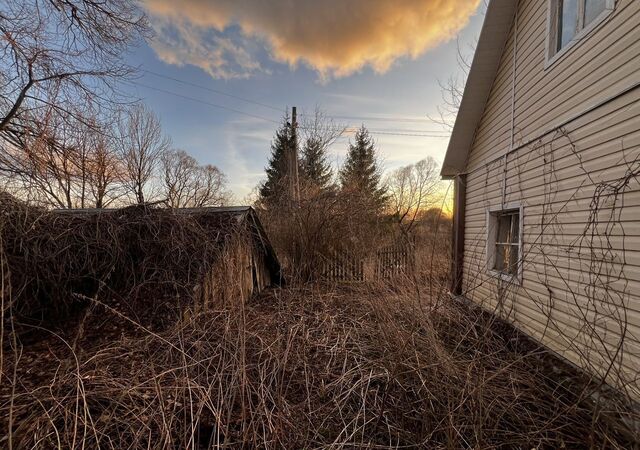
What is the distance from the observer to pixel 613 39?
2.99 m

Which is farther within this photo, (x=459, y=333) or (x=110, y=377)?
(x=459, y=333)

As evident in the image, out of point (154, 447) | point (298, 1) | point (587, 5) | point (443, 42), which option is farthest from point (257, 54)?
point (154, 447)

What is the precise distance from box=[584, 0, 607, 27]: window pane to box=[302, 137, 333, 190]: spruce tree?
550 inches

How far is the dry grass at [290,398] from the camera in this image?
2.12 m

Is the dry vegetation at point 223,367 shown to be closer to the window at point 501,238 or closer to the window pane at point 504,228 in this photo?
the window at point 501,238

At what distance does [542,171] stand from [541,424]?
345cm

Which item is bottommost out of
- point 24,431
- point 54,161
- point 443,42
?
point 24,431

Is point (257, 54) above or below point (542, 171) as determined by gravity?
above

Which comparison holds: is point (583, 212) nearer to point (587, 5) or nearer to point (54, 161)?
point (587, 5)

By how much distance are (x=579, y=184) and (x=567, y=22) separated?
7.79ft

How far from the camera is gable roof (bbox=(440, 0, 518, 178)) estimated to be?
17.2 ft

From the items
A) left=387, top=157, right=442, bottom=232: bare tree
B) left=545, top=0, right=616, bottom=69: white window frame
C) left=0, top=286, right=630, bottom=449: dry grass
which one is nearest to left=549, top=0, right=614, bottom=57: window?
left=545, top=0, right=616, bottom=69: white window frame

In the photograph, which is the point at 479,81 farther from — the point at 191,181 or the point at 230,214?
the point at 191,181

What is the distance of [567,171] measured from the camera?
366 cm
